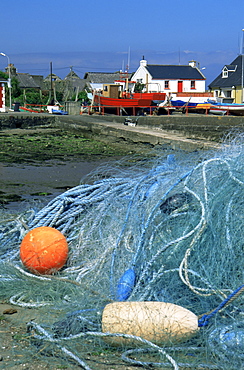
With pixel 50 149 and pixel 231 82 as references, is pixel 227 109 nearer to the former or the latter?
pixel 231 82

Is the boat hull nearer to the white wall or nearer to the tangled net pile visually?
the white wall

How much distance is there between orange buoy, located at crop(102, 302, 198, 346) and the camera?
3.26 m

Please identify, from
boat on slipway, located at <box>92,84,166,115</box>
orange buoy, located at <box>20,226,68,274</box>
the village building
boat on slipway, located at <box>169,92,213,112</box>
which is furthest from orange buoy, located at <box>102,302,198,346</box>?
the village building

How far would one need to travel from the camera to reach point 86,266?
14.5 ft

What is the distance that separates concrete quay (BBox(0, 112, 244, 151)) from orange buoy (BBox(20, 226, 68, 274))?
8.68 metres

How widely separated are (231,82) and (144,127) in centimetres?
3682

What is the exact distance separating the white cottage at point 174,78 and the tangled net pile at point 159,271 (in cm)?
5359

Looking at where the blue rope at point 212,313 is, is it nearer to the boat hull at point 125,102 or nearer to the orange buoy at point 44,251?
the orange buoy at point 44,251

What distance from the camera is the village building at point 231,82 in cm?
5466

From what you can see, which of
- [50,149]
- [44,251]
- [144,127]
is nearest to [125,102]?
[144,127]

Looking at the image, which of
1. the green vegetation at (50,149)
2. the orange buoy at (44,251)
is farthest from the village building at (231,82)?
the orange buoy at (44,251)

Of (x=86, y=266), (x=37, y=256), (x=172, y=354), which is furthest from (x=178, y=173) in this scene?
(x=172, y=354)

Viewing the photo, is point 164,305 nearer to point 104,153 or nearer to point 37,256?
point 37,256

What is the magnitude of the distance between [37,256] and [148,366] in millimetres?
1744
